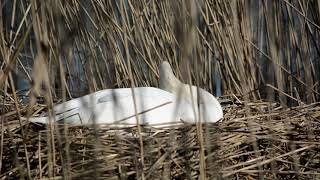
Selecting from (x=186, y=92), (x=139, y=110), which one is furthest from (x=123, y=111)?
(x=186, y=92)

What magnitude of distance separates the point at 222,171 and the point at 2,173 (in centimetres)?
75

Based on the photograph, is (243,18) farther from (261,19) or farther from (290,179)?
(290,179)

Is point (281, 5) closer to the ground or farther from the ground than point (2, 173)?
farther from the ground

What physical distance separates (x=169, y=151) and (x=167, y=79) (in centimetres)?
95

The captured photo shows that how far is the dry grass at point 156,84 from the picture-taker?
76.8 inches

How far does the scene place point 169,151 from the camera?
2.24 meters

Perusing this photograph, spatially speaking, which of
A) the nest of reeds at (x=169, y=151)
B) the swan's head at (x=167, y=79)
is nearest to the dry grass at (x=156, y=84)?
the nest of reeds at (x=169, y=151)

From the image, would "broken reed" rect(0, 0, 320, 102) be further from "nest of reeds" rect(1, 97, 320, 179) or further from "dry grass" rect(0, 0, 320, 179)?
"nest of reeds" rect(1, 97, 320, 179)

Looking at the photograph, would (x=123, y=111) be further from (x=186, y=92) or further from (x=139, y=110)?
(x=186, y=92)

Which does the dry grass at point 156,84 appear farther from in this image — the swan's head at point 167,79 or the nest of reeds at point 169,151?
the swan's head at point 167,79

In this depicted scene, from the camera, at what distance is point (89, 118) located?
2.62m

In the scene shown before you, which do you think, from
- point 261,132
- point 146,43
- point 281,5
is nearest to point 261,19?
point 281,5

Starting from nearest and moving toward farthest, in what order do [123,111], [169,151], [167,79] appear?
[169,151] → [123,111] → [167,79]

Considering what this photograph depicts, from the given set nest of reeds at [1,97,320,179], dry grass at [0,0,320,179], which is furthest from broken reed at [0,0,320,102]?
nest of reeds at [1,97,320,179]
